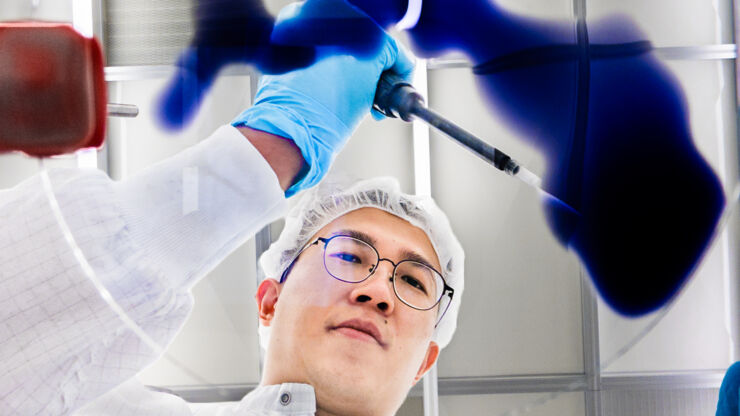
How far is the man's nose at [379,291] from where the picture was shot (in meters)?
0.38

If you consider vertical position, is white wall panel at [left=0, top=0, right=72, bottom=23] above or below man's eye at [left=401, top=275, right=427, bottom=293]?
above

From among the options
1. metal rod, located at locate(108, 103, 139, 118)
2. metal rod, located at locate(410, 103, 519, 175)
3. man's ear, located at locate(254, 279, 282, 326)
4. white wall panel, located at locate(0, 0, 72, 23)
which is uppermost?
white wall panel, located at locate(0, 0, 72, 23)

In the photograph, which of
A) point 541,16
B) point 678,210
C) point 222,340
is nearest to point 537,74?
point 541,16

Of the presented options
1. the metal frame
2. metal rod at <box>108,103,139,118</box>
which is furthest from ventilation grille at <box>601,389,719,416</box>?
metal rod at <box>108,103,139,118</box>

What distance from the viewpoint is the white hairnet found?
37 cm

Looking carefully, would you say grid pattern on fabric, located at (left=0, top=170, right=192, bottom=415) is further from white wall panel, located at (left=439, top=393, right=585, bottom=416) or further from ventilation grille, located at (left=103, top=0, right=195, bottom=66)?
white wall panel, located at (left=439, top=393, right=585, bottom=416)

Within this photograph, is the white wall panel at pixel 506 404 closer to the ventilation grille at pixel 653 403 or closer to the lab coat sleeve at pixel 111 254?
the ventilation grille at pixel 653 403

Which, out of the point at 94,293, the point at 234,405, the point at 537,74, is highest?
the point at 537,74

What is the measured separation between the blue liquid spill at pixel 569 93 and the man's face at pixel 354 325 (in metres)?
0.10

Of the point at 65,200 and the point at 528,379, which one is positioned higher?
the point at 65,200

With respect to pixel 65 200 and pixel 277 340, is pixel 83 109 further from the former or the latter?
pixel 277 340

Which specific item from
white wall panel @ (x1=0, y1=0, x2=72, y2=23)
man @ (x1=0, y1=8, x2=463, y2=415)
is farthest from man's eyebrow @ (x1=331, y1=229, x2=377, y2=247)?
white wall panel @ (x1=0, y1=0, x2=72, y2=23)

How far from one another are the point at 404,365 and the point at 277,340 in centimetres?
8

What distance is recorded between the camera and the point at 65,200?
0.33 meters
